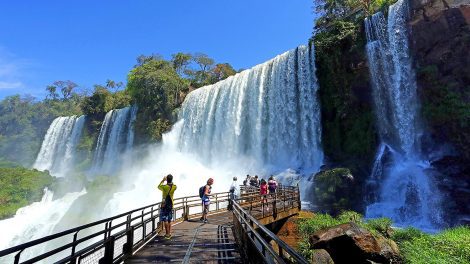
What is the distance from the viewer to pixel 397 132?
25.2 metres

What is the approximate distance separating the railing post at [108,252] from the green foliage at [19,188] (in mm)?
40646

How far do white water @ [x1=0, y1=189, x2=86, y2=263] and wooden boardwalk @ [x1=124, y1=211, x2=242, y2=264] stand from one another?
2260 centimetres

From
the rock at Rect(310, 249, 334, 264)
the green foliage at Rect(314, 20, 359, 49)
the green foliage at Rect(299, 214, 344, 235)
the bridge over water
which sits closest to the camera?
the bridge over water

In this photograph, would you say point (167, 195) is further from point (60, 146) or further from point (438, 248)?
point (60, 146)

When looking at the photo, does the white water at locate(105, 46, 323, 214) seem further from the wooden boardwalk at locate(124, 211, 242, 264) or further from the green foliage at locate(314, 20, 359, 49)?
the wooden boardwalk at locate(124, 211, 242, 264)

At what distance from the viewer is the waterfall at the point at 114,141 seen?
5247 cm

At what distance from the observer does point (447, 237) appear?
32.3ft

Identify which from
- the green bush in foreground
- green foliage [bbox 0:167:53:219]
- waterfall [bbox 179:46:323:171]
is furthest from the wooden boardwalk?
green foliage [bbox 0:167:53:219]

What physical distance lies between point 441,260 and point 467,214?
13.1 metres

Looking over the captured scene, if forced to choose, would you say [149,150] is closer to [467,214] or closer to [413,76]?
[413,76]

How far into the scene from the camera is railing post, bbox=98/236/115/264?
645cm

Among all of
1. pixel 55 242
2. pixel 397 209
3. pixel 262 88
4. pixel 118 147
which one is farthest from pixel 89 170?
pixel 397 209

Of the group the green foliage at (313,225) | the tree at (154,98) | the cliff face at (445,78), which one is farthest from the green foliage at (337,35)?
the tree at (154,98)

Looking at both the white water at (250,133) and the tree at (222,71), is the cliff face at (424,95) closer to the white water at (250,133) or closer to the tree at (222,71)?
the white water at (250,133)
